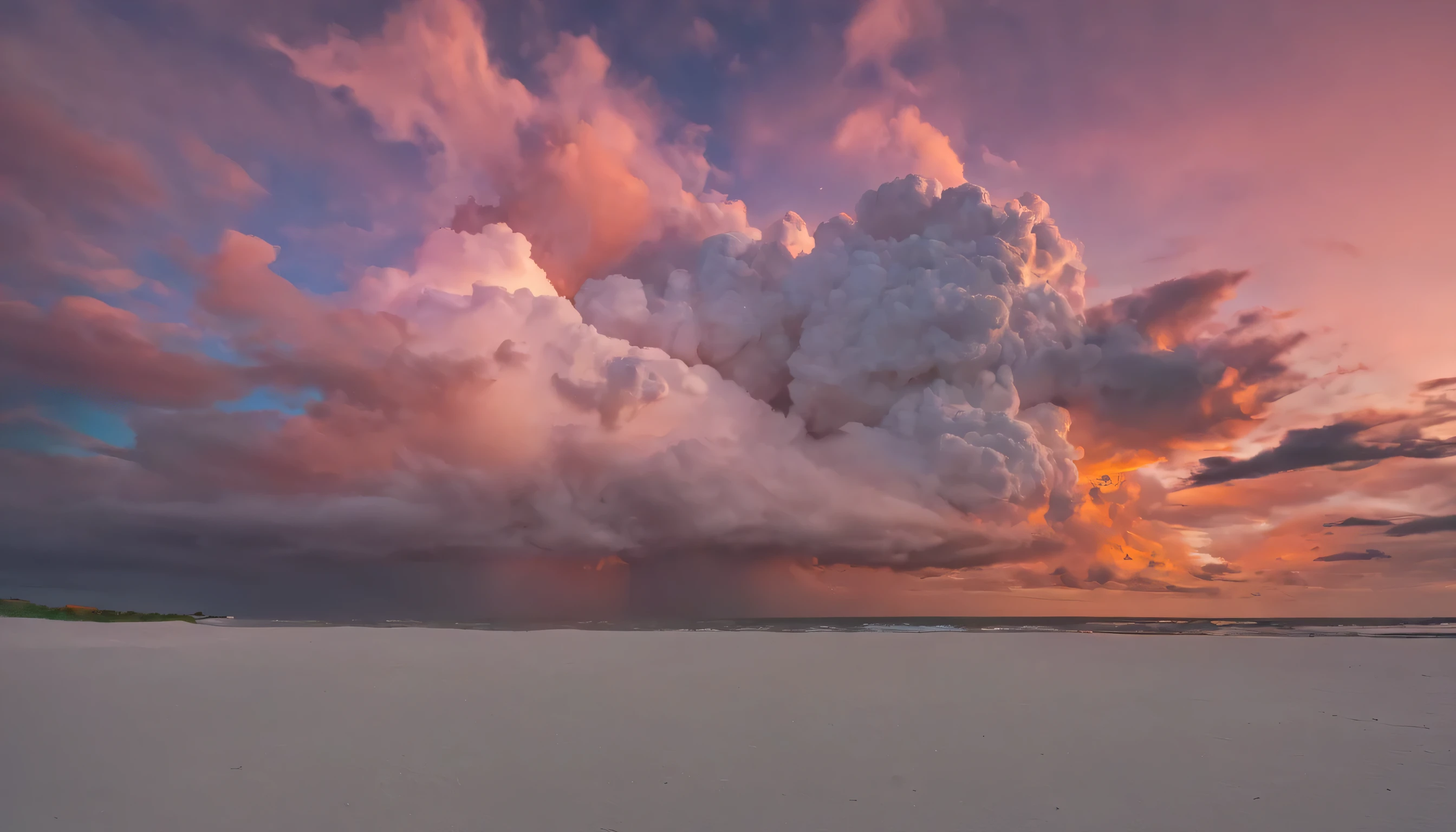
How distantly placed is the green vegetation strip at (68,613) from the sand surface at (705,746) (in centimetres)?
4628

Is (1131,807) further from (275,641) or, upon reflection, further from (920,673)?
(275,641)

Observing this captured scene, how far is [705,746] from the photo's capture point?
1093cm

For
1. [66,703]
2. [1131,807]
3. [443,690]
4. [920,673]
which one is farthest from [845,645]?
[66,703]

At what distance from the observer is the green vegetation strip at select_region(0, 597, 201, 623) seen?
55125 mm

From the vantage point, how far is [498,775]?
927 cm

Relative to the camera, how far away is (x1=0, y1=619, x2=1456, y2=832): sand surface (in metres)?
7.91

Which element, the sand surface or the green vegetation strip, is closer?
the sand surface

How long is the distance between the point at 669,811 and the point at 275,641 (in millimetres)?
27366

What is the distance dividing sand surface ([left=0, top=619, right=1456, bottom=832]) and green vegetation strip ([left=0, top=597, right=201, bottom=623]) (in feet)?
152

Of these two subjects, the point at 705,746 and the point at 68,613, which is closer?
the point at 705,746

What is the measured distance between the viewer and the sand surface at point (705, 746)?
7.91 metres

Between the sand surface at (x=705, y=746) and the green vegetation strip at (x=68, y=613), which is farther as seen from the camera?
the green vegetation strip at (x=68, y=613)

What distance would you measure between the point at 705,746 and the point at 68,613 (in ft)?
235

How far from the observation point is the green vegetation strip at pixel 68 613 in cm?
5512
